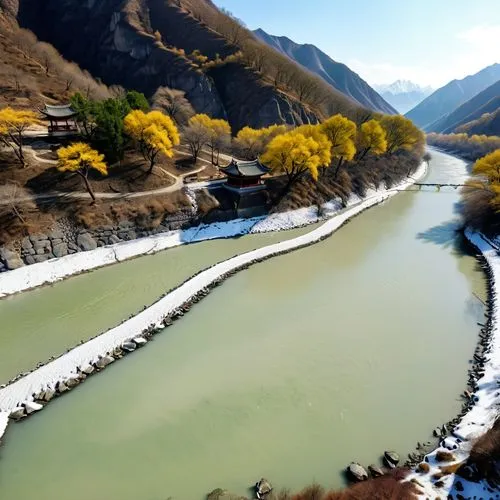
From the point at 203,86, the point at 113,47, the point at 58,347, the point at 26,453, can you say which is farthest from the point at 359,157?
the point at 113,47

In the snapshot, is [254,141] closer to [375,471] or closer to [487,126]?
[375,471]

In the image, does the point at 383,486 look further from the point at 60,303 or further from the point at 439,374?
the point at 60,303

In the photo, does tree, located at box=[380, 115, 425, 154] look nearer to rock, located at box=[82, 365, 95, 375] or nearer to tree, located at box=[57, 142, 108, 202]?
tree, located at box=[57, 142, 108, 202]

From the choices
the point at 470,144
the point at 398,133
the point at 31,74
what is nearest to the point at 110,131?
the point at 31,74

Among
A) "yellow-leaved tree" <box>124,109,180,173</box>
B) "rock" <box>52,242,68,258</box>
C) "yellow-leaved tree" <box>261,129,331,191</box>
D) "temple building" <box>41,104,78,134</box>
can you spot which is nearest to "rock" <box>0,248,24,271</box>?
"rock" <box>52,242,68,258</box>

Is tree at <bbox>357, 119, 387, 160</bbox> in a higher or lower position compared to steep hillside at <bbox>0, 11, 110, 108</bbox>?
higher

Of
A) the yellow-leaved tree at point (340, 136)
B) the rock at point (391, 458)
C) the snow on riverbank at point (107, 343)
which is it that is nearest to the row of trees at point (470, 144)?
the yellow-leaved tree at point (340, 136)
